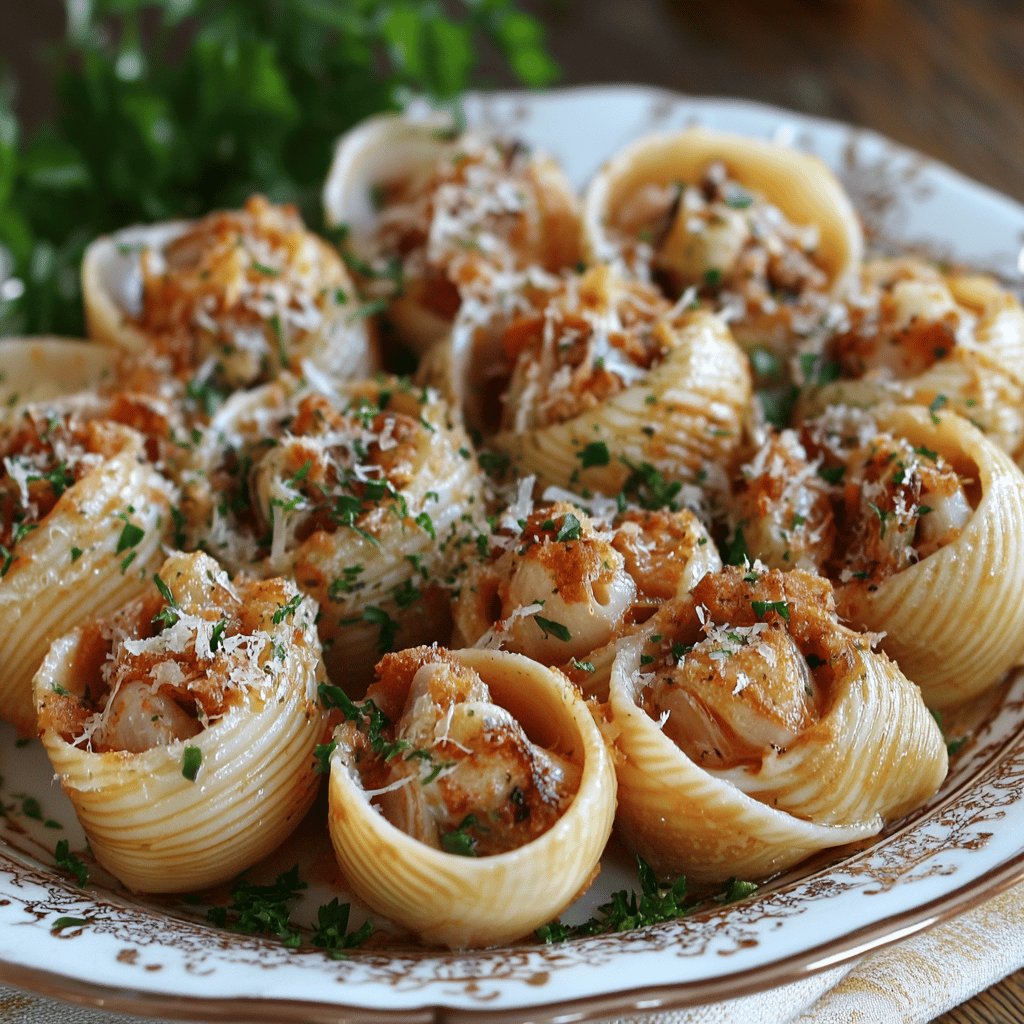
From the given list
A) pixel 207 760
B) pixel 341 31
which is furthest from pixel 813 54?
pixel 207 760

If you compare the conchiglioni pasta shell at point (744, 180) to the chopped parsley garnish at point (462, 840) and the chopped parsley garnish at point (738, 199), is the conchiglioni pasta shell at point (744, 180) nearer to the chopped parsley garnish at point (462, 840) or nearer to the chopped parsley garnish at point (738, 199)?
the chopped parsley garnish at point (738, 199)

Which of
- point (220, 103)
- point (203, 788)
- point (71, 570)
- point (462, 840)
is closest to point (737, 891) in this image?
point (462, 840)

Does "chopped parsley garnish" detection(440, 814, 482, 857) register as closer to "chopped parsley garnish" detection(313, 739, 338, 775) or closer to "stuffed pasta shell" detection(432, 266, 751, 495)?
"chopped parsley garnish" detection(313, 739, 338, 775)

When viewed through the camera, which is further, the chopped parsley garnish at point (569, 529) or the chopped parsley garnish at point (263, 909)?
the chopped parsley garnish at point (569, 529)

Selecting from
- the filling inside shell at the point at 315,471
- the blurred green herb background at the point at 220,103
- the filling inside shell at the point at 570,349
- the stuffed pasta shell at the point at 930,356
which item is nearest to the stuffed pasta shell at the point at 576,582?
the filling inside shell at the point at 315,471

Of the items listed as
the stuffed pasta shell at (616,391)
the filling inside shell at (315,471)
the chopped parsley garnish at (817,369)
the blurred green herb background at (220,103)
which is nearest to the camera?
the filling inside shell at (315,471)
